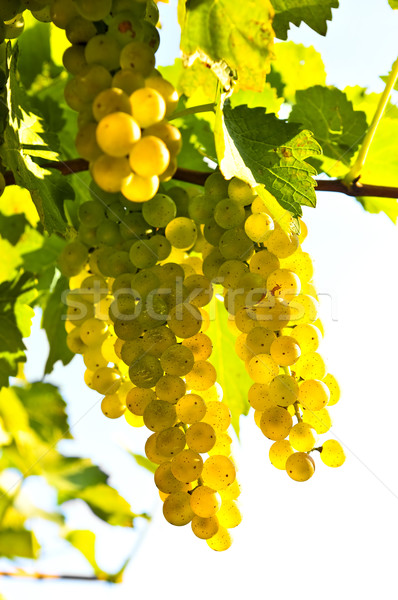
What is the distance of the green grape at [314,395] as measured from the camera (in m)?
0.85

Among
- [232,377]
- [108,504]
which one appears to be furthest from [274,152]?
[108,504]

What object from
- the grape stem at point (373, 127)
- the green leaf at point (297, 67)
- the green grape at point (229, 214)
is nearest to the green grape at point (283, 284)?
the green grape at point (229, 214)

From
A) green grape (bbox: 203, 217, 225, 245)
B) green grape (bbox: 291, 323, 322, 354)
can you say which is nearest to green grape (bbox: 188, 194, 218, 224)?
green grape (bbox: 203, 217, 225, 245)

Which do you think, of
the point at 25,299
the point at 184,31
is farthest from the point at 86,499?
the point at 184,31

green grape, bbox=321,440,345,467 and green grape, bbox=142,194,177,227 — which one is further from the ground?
green grape, bbox=142,194,177,227

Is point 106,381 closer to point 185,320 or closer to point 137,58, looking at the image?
point 185,320

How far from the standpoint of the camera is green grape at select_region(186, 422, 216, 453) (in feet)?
2.67

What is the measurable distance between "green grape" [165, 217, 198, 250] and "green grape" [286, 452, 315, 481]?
0.37m

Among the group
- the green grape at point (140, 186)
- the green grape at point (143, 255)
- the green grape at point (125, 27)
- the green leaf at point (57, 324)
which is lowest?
the green leaf at point (57, 324)

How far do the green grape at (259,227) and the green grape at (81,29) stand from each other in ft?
1.13

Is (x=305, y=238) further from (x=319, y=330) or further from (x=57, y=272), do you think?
(x=57, y=272)

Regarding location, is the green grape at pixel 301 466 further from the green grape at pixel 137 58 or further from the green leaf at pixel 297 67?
the green leaf at pixel 297 67

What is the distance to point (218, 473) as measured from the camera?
0.84 meters

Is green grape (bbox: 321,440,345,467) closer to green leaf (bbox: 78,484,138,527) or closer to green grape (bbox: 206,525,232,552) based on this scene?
green grape (bbox: 206,525,232,552)
